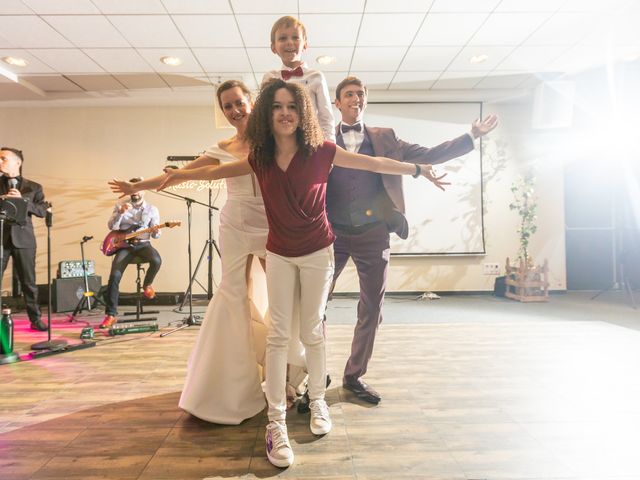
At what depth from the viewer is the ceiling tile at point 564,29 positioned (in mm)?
4004

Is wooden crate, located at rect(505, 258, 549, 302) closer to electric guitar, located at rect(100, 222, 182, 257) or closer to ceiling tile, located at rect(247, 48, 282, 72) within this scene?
ceiling tile, located at rect(247, 48, 282, 72)

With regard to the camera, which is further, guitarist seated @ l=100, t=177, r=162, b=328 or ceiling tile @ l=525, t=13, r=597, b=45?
guitarist seated @ l=100, t=177, r=162, b=328

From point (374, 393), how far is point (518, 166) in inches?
207

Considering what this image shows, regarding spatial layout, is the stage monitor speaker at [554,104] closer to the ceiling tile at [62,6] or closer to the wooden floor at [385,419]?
the wooden floor at [385,419]

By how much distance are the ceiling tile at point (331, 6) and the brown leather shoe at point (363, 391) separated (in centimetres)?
339

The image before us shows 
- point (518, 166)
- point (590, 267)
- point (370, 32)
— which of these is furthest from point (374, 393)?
point (590, 267)

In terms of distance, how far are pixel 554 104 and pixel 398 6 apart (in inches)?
134

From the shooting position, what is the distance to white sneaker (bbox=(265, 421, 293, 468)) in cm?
147

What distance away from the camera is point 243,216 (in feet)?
6.18

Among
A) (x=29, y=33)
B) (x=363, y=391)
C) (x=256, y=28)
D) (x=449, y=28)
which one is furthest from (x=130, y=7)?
(x=363, y=391)

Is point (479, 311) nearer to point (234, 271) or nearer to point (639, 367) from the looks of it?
point (639, 367)

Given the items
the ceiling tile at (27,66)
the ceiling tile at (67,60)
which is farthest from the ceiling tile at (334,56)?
the ceiling tile at (27,66)

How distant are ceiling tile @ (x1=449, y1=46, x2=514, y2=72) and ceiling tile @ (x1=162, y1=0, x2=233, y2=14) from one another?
2824 mm

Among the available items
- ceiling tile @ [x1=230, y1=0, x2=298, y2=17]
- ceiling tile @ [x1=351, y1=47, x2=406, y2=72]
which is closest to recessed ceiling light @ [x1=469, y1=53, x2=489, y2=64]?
ceiling tile @ [x1=351, y1=47, x2=406, y2=72]
